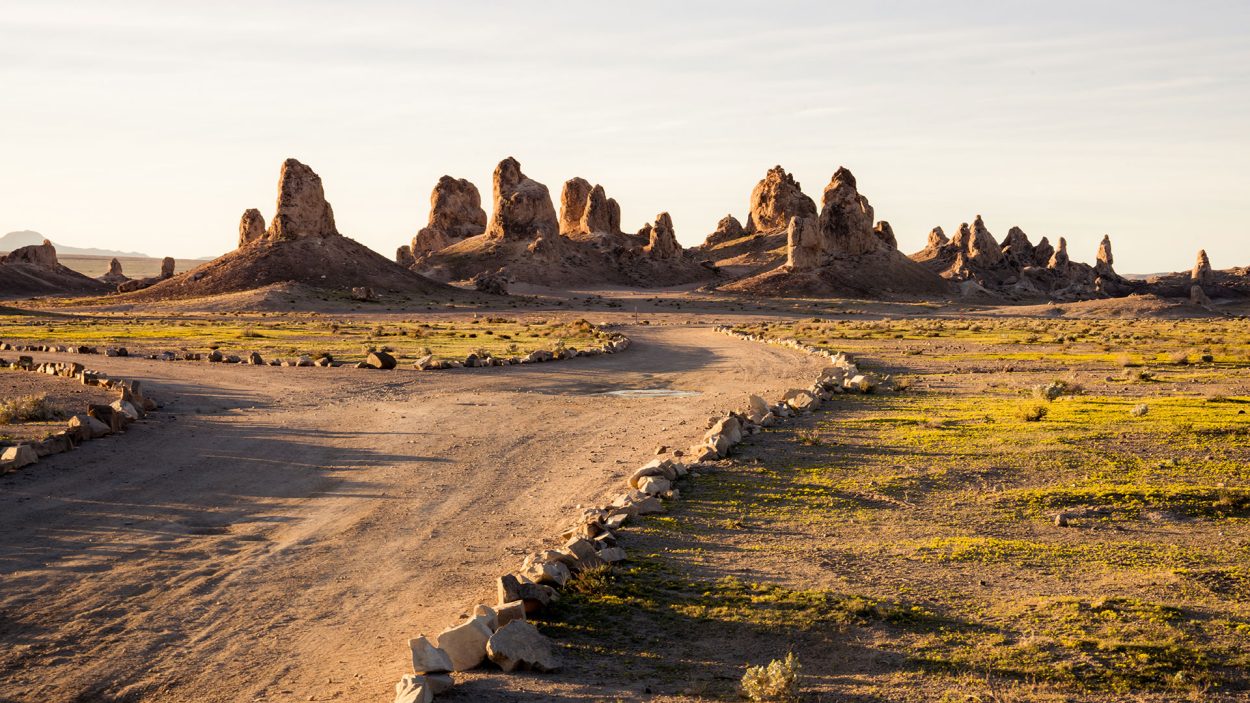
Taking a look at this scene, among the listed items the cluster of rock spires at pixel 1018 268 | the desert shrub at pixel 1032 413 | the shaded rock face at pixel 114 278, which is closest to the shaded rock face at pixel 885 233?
the cluster of rock spires at pixel 1018 268

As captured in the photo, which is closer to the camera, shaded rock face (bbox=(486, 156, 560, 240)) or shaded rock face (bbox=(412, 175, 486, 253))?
shaded rock face (bbox=(486, 156, 560, 240))

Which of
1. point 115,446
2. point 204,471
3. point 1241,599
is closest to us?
point 1241,599

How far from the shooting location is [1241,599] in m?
9.88

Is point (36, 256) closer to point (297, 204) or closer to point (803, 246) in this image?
point (297, 204)

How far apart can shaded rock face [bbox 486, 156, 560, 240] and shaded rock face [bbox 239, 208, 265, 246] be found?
34.3m

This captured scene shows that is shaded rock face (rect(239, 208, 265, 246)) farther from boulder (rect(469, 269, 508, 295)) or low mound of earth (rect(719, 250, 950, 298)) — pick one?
low mound of earth (rect(719, 250, 950, 298))

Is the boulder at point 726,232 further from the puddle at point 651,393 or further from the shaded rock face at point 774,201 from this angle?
the puddle at point 651,393

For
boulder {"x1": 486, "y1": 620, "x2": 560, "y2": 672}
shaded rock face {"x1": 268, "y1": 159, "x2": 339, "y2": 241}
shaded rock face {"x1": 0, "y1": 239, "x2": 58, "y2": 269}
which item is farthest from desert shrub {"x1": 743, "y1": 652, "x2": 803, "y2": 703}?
shaded rock face {"x1": 0, "y1": 239, "x2": 58, "y2": 269}

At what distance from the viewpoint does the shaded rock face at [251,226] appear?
424 feet

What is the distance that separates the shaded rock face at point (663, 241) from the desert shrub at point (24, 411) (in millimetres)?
132026

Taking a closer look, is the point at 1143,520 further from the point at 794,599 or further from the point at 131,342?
the point at 131,342

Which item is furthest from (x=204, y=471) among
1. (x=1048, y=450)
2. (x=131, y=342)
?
(x=131, y=342)

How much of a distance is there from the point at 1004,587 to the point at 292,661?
654 centimetres

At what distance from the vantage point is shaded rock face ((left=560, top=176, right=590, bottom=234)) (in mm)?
170125
